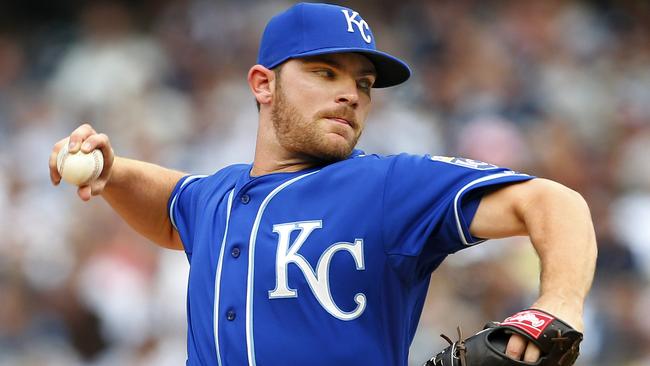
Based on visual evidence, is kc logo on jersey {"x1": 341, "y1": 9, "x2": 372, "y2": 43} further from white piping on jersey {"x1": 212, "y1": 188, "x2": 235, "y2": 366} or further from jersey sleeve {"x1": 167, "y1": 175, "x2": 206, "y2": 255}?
jersey sleeve {"x1": 167, "y1": 175, "x2": 206, "y2": 255}

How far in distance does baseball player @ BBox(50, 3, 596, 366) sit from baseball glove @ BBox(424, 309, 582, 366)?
33mm

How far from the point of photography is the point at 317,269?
2.86 metres

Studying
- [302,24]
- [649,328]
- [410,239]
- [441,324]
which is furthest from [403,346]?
[649,328]

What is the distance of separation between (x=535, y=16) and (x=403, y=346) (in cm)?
633

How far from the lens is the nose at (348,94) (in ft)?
10.3

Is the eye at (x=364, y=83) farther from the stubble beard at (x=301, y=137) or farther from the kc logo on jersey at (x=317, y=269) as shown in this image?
the kc logo on jersey at (x=317, y=269)

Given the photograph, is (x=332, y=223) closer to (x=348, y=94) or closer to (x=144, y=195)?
(x=348, y=94)

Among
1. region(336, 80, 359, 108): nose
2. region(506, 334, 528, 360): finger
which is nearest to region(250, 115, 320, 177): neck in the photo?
region(336, 80, 359, 108): nose

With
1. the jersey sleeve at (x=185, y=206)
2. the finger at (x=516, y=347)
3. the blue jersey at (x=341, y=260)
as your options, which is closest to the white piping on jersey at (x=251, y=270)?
the blue jersey at (x=341, y=260)

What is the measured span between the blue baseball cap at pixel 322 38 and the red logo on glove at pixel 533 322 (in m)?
1.17

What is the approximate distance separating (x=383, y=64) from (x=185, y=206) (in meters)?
0.92

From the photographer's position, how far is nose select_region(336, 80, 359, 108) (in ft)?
10.3

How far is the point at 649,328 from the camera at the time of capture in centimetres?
660

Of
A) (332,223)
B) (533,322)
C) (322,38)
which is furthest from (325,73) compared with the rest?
(533,322)
